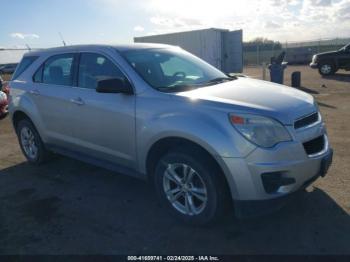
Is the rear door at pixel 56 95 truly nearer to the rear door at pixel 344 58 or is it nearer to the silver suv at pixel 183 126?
the silver suv at pixel 183 126

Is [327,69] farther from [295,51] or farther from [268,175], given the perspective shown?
[268,175]

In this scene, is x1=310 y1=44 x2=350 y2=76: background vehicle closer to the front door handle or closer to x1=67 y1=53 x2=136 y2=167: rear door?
x1=67 y1=53 x2=136 y2=167: rear door

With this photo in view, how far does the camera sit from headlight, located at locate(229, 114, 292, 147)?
10.3 feet

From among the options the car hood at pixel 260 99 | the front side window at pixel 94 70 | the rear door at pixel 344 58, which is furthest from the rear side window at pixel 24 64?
the rear door at pixel 344 58

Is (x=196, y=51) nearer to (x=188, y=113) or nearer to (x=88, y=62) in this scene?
(x=88, y=62)

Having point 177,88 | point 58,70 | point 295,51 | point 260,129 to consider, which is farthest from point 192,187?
point 295,51

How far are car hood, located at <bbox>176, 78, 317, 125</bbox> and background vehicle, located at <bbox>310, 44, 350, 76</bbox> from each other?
16.3 metres

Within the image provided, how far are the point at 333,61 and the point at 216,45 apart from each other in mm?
6036

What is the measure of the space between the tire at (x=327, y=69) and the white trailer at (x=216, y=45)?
4179 mm

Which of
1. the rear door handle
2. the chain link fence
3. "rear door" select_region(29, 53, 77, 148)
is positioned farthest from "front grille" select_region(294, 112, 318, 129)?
the chain link fence

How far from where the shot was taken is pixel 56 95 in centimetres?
493

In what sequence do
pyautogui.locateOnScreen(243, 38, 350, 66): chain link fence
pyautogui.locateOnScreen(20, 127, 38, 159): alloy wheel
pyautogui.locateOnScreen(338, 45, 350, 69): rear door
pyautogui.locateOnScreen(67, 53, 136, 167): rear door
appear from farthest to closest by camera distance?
pyautogui.locateOnScreen(243, 38, 350, 66): chain link fence < pyautogui.locateOnScreen(338, 45, 350, 69): rear door < pyautogui.locateOnScreen(20, 127, 38, 159): alloy wheel < pyautogui.locateOnScreen(67, 53, 136, 167): rear door

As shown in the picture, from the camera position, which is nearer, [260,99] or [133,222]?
[260,99]

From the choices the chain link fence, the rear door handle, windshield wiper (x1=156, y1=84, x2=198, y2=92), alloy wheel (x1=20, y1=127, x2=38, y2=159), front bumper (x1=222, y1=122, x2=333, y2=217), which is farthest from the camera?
the chain link fence
